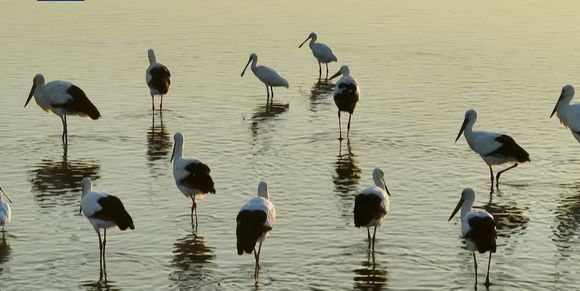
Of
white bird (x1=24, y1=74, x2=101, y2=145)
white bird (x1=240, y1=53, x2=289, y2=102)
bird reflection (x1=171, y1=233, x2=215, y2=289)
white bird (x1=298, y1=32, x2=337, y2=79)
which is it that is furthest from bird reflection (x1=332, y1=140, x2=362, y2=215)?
white bird (x1=298, y1=32, x2=337, y2=79)

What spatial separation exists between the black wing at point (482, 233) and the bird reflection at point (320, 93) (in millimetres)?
13649

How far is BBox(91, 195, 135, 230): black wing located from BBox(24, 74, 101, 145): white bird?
8.96 m

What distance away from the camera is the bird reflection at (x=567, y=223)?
19969 mm

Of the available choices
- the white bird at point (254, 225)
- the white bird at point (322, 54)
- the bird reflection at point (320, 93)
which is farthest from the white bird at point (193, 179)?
the white bird at point (322, 54)

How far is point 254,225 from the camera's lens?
1784 centimetres

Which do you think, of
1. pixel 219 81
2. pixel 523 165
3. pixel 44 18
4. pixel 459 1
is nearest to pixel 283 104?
pixel 219 81

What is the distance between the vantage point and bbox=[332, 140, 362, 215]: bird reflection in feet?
73.8

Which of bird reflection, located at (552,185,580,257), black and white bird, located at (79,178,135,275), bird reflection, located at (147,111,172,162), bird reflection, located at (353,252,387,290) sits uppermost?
bird reflection, located at (147,111,172,162)

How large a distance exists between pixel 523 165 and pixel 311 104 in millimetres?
7900

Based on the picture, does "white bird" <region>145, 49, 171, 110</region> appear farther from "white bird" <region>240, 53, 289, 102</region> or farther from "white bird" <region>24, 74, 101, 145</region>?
"white bird" <region>240, 53, 289, 102</region>

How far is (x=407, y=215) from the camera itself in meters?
21.5

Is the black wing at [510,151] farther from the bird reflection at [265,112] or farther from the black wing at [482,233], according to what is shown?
the bird reflection at [265,112]

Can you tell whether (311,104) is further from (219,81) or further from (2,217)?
(2,217)

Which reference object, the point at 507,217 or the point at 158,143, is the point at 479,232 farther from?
the point at 158,143
